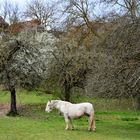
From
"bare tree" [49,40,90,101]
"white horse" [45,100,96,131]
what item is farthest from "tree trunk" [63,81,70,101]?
"white horse" [45,100,96,131]

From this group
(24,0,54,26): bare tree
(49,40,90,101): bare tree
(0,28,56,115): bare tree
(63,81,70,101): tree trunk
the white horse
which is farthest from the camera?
(24,0,54,26): bare tree

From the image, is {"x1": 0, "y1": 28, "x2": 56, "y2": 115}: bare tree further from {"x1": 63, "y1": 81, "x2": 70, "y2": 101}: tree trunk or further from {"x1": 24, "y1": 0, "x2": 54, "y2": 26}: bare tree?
{"x1": 24, "y1": 0, "x2": 54, "y2": 26}: bare tree

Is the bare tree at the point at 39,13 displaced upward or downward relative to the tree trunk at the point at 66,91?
upward

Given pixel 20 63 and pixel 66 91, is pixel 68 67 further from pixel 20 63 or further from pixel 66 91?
pixel 20 63

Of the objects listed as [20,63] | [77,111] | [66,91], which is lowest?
[77,111]

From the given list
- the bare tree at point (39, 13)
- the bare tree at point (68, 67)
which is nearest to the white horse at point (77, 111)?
the bare tree at point (68, 67)

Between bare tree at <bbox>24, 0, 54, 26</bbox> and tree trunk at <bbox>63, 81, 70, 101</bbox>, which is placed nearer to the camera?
tree trunk at <bbox>63, 81, 70, 101</bbox>

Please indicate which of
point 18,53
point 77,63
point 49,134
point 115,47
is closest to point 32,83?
point 18,53

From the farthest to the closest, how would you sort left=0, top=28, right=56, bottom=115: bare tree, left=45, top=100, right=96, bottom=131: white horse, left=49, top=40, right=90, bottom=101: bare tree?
1. left=49, top=40, right=90, bottom=101: bare tree
2. left=0, top=28, right=56, bottom=115: bare tree
3. left=45, top=100, right=96, bottom=131: white horse

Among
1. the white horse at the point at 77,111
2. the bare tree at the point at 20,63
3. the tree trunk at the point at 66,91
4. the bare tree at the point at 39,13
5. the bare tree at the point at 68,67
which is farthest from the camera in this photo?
the bare tree at the point at 39,13

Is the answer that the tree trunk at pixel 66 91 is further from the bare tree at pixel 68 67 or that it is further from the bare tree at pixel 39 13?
the bare tree at pixel 39 13

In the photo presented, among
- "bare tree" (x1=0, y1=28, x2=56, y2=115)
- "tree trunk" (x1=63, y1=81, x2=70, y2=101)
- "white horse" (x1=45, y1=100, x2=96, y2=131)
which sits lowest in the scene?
"white horse" (x1=45, y1=100, x2=96, y2=131)

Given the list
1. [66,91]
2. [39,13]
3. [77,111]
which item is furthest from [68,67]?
[39,13]

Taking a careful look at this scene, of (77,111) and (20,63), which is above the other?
(20,63)
